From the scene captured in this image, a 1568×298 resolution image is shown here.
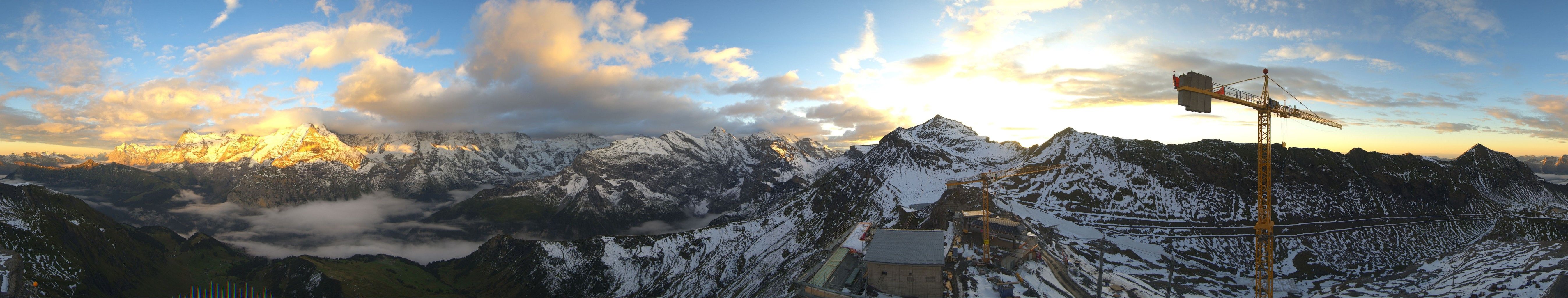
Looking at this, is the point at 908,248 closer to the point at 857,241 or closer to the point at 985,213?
the point at 985,213

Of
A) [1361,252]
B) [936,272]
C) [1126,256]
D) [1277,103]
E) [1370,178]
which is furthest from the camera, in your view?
[1370,178]

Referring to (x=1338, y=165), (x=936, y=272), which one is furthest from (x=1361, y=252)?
(x=936, y=272)

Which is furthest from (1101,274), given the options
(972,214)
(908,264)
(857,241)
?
(857,241)

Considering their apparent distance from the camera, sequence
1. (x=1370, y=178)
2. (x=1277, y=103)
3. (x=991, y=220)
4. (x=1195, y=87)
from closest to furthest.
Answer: (x=1195, y=87) → (x=1277, y=103) → (x=991, y=220) → (x=1370, y=178)

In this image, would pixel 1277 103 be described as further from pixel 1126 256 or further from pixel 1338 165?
pixel 1338 165

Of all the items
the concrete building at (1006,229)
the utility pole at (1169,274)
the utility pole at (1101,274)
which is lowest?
the utility pole at (1169,274)

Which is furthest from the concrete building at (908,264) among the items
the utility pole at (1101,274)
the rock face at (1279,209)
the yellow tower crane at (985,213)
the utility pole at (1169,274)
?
the rock face at (1279,209)

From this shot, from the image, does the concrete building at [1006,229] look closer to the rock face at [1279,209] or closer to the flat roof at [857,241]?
the flat roof at [857,241]
